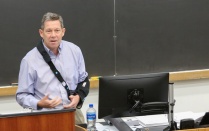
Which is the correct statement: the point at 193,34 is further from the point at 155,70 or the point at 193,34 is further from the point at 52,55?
the point at 52,55

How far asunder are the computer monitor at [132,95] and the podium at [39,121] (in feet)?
2.05

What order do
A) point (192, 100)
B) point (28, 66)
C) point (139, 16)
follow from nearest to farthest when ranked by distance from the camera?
point (28, 66) → point (139, 16) → point (192, 100)

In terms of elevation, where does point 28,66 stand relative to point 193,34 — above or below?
Answer: below

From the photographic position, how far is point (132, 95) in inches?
109

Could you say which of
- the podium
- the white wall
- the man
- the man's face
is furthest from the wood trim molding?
the podium

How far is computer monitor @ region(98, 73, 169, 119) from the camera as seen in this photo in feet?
9.00

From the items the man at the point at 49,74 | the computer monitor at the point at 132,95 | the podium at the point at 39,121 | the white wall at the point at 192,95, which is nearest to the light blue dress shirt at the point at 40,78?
the man at the point at 49,74

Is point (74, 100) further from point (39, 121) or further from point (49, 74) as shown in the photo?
point (39, 121)

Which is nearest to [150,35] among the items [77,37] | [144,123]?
[77,37]

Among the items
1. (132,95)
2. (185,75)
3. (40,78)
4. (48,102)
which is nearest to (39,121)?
(48,102)

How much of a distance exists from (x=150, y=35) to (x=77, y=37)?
863 mm

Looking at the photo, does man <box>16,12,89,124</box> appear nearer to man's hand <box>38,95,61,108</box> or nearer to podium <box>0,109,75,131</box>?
man's hand <box>38,95,61,108</box>

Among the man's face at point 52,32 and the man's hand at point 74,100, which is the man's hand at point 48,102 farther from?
the man's face at point 52,32

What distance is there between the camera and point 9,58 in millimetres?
3846
